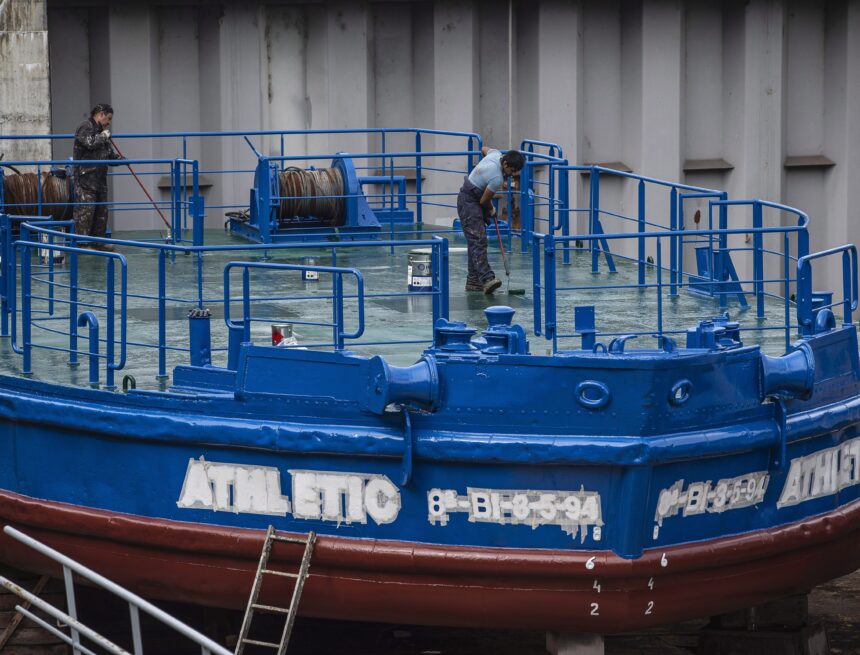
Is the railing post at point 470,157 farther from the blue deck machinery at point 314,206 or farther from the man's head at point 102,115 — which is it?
the man's head at point 102,115

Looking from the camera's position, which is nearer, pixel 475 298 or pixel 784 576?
pixel 784 576

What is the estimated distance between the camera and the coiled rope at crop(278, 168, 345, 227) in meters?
15.9

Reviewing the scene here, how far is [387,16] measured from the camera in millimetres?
20062

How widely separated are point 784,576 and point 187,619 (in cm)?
431

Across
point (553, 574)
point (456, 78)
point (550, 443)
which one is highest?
point (456, 78)

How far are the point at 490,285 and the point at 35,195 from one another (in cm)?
535

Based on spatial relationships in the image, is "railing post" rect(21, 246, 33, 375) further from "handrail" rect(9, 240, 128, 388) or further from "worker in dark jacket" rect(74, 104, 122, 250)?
"worker in dark jacket" rect(74, 104, 122, 250)

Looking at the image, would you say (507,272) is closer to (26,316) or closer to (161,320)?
(161,320)

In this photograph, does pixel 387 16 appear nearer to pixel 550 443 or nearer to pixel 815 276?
Result: pixel 815 276

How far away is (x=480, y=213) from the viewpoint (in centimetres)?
1329

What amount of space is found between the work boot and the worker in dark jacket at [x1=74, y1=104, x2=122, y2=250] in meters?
4.27

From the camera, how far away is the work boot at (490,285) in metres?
12.9

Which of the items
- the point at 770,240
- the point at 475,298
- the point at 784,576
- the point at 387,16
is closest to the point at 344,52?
the point at 387,16

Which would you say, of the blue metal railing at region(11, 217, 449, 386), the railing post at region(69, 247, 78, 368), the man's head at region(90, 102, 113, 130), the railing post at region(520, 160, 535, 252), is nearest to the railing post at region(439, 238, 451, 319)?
the blue metal railing at region(11, 217, 449, 386)
